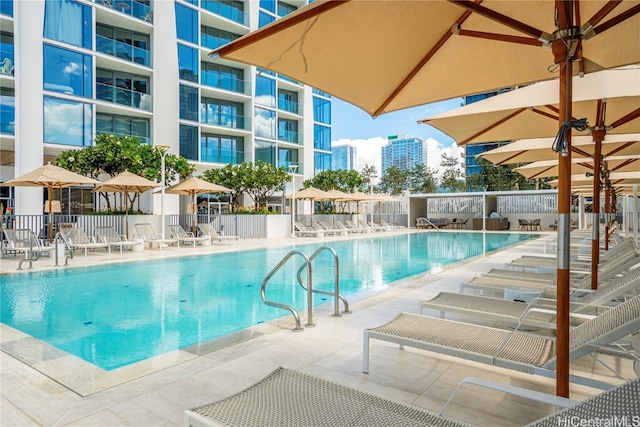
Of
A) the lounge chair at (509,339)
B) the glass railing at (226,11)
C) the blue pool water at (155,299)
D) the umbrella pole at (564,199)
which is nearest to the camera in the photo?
the umbrella pole at (564,199)

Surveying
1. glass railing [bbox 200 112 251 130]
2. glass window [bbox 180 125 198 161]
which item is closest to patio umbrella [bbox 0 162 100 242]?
glass window [bbox 180 125 198 161]

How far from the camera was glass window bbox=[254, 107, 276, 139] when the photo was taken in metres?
29.8

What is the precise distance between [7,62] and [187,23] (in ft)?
35.1

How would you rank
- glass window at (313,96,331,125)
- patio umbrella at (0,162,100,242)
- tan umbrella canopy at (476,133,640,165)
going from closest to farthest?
tan umbrella canopy at (476,133,640,165) < patio umbrella at (0,162,100,242) < glass window at (313,96,331,125)

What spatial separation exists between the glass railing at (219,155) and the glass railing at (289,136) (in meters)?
4.54

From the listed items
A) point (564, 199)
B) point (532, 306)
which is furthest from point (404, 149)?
point (564, 199)

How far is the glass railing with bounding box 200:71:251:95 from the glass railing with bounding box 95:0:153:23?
4.39 meters

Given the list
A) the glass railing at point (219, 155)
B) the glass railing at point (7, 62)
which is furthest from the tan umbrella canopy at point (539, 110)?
the glass railing at point (219, 155)

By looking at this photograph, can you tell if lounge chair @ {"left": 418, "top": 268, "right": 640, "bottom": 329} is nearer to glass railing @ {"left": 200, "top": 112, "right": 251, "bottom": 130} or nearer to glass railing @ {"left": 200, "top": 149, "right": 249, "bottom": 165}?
glass railing @ {"left": 200, "top": 149, "right": 249, "bottom": 165}

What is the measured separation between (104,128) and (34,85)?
3.87 m

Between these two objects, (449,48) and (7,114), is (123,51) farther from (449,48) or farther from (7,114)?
(449,48)

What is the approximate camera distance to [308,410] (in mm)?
2068

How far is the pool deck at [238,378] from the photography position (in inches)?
106

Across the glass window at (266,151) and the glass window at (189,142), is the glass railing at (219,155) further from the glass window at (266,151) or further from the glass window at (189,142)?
the glass window at (266,151)
